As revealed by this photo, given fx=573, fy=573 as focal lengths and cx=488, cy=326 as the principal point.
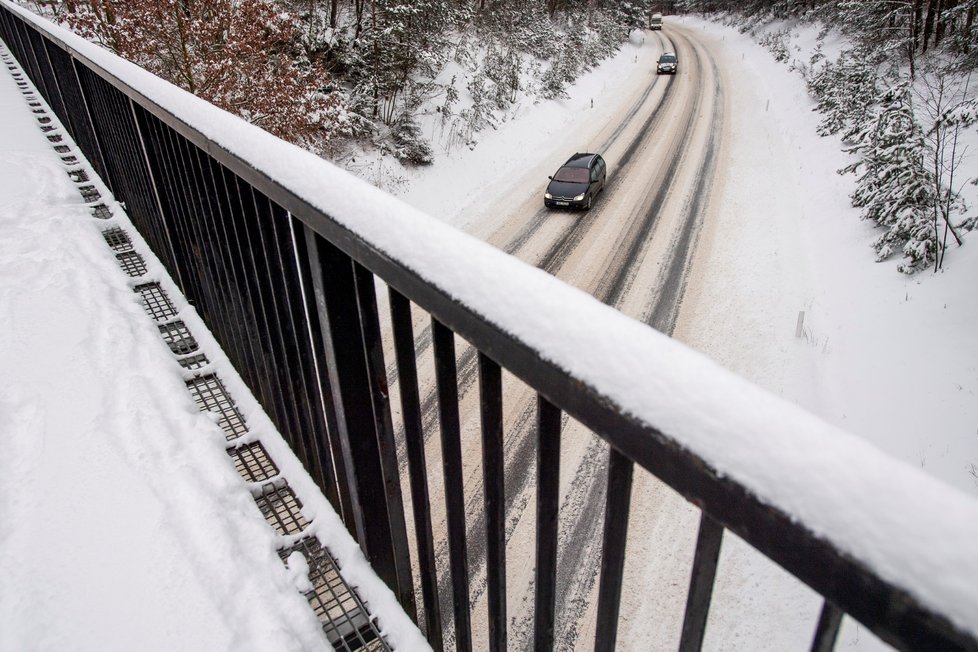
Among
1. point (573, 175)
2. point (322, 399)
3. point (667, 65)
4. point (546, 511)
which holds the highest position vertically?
point (546, 511)

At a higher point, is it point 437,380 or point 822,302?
point 437,380

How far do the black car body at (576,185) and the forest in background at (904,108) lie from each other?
239 inches

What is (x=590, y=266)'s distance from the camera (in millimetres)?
11969

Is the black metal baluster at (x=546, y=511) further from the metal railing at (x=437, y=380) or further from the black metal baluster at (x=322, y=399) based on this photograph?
the black metal baluster at (x=322, y=399)

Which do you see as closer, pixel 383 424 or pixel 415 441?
pixel 415 441

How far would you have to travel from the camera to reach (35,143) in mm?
5914

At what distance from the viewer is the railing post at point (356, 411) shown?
150 cm

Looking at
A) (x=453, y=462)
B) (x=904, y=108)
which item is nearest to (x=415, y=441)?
(x=453, y=462)

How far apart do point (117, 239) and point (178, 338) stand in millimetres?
1601

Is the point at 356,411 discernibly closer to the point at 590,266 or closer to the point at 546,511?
the point at 546,511

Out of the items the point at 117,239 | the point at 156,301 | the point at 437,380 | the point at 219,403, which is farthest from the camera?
the point at 117,239

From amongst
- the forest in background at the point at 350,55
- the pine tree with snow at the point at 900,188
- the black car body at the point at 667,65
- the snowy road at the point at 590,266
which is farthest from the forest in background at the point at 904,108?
the forest in background at the point at 350,55

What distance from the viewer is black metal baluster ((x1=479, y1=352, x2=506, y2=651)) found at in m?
1.06

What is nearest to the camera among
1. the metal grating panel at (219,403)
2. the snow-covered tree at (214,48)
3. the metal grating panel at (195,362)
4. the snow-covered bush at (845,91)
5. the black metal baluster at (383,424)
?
the black metal baluster at (383,424)
